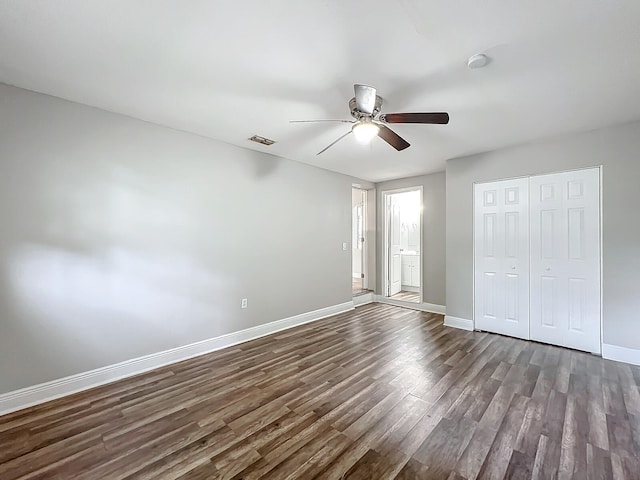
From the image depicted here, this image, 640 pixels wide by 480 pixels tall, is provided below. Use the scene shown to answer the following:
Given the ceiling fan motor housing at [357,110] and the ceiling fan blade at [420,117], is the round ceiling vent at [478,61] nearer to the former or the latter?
the ceiling fan blade at [420,117]

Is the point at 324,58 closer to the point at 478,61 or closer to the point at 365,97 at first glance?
the point at 365,97

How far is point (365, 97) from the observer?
1971mm

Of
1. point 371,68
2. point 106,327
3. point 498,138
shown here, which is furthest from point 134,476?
point 498,138

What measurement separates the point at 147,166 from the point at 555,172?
16.0 ft

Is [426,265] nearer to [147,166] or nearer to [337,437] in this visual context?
[337,437]

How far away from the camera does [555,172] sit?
11.2 feet

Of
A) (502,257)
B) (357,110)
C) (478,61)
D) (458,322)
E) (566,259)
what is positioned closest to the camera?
(478,61)

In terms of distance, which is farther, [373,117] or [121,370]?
[121,370]

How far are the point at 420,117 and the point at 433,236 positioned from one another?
3.40m

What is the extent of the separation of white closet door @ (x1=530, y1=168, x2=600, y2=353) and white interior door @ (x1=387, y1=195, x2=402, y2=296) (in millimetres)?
2616

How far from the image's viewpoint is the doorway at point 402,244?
19.0ft

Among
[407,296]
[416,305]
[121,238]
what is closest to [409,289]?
[407,296]

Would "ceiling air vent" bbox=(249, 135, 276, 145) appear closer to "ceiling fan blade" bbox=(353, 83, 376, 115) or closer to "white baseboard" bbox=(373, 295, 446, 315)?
"ceiling fan blade" bbox=(353, 83, 376, 115)

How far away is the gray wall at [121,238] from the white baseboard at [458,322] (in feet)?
8.43
